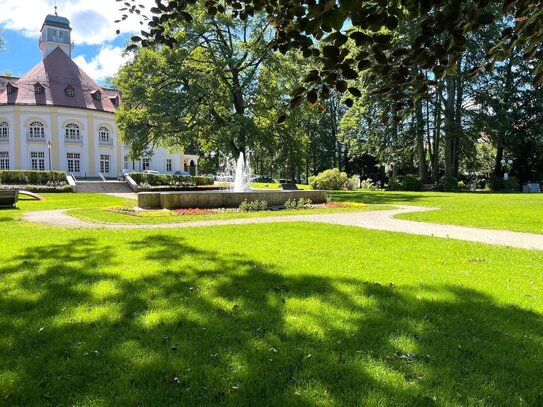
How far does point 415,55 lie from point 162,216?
36.5 ft

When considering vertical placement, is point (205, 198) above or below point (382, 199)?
above

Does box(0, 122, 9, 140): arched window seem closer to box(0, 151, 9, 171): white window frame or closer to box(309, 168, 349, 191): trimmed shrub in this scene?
box(0, 151, 9, 171): white window frame

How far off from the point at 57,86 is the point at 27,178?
20.6 meters

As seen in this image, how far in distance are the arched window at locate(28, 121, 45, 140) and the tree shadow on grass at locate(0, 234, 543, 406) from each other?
49.6 meters

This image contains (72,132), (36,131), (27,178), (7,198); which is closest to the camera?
(7,198)

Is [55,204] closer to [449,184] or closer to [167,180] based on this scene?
[167,180]

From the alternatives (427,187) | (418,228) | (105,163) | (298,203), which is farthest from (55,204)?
(105,163)

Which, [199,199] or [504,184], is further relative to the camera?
[504,184]

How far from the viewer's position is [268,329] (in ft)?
11.1

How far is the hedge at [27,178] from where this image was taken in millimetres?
33500

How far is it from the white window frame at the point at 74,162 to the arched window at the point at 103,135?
3.29m

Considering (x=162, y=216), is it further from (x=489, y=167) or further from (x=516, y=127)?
(x=489, y=167)

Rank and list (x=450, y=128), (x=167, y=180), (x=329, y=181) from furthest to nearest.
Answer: (x=167, y=180) → (x=450, y=128) → (x=329, y=181)

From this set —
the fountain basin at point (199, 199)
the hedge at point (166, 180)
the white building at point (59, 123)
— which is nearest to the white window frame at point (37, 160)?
the white building at point (59, 123)
